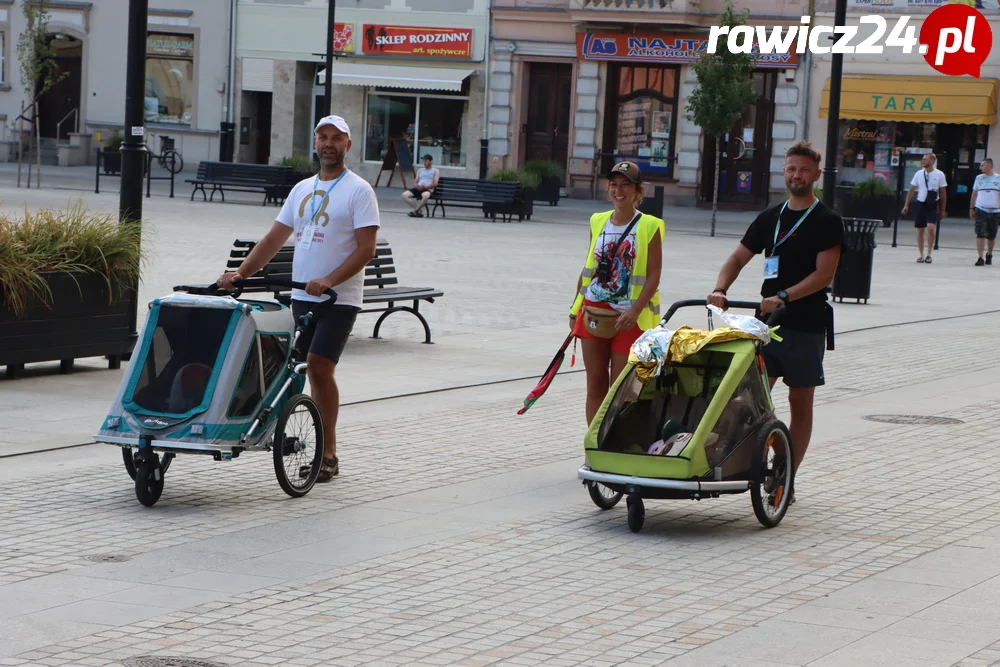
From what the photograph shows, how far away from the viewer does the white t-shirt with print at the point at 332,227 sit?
799 cm

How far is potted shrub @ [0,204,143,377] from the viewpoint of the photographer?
1054 cm

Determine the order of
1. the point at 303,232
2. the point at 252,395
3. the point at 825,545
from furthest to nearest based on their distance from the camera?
the point at 303,232 → the point at 252,395 → the point at 825,545

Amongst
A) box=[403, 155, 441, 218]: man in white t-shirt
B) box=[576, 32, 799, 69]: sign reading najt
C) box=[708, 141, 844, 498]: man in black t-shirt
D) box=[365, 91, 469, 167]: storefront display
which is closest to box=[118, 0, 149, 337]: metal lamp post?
box=[708, 141, 844, 498]: man in black t-shirt

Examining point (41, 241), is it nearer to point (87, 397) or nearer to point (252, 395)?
point (87, 397)

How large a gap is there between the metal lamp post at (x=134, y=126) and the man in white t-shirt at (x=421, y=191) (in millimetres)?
21008

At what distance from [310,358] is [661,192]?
23838 mm

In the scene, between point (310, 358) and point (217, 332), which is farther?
point (310, 358)

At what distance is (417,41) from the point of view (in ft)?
143

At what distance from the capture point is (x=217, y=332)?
7555 mm

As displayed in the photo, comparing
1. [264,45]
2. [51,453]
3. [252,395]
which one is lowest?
[51,453]

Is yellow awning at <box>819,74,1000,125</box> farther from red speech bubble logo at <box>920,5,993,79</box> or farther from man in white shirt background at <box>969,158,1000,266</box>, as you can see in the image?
man in white shirt background at <box>969,158,1000,266</box>

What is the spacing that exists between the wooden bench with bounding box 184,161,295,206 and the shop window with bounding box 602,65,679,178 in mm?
10228

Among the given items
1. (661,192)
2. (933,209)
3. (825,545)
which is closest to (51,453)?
(825,545)

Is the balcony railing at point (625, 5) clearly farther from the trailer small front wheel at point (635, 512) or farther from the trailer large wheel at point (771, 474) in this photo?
the trailer small front wheel at point (635, 512)
